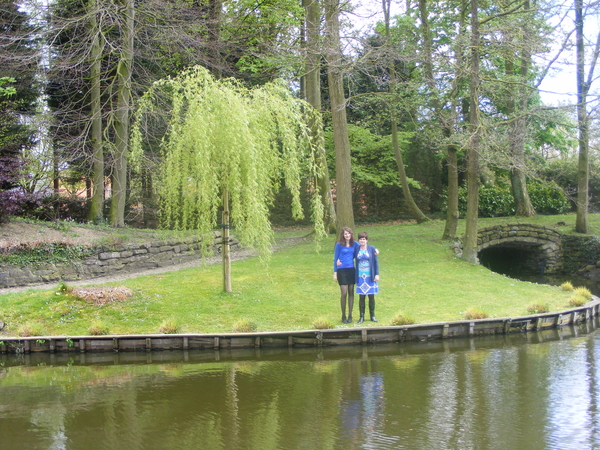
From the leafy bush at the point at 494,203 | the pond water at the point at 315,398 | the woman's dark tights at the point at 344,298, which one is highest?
the leafy bush at the point at 494,203

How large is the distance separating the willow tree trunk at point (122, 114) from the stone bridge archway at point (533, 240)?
12.1 metres

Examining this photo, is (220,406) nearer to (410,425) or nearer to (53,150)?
(410,425)

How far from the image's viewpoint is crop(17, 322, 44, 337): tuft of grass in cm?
1013

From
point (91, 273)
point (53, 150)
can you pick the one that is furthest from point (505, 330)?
point (53, 150)

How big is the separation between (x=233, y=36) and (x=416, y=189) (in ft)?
38.6

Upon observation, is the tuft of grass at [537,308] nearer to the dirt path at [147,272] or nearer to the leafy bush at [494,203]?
the dirt path at [147,272]

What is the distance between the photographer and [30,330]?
10.1 m

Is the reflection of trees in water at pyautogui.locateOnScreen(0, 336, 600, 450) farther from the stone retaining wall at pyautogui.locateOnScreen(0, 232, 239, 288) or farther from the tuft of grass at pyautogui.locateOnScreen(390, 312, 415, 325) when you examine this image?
the stone retaining wall at pyautogui.locateOnScreen(0, 232, 239, 288)

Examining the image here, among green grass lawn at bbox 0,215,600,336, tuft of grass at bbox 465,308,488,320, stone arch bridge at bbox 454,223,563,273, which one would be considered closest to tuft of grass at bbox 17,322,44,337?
green grass lawn at bbox 0,215,600,336

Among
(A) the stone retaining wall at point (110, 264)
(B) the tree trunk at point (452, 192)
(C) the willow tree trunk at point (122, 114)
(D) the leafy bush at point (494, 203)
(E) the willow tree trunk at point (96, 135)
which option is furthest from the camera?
(D) the leafy bush at point (494, 203)

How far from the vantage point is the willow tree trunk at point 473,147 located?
15898 millimetres

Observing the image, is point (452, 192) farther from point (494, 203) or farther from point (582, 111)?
point (494, 203)

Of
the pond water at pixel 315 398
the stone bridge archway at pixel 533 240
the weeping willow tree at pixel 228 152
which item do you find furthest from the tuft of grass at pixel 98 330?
the stone bridge archway at pixel 533 240

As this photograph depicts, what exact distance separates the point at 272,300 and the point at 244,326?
2116 millimetres
